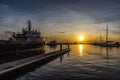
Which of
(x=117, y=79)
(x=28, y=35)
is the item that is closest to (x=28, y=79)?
(x=117, y=79)

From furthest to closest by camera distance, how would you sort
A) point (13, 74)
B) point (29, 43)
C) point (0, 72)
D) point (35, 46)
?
point (35, 46) < point (29, 43) < point (13, 74) < point (0, 72)

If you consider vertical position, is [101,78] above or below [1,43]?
below

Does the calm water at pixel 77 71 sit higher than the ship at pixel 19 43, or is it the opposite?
the ship at pixel 19 43

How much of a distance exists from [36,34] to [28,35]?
9028 mm

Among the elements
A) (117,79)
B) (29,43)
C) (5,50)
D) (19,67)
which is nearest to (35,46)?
(29,43)

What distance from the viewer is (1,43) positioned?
40250mm

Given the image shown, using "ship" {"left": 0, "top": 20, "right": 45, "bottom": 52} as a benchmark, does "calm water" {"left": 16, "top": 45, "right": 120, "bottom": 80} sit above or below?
below

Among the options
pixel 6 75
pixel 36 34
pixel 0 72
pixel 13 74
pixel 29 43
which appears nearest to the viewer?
pixel 0 72

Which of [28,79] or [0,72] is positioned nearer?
[0,72]

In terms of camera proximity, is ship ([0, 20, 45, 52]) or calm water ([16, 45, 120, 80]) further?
ship ([0, 20, 45, 52])

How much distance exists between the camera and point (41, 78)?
16172 mm

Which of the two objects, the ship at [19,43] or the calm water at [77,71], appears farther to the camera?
the ship at [19,43]

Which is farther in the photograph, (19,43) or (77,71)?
(19,43)

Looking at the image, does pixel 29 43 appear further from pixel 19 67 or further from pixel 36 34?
pixel 19 67
